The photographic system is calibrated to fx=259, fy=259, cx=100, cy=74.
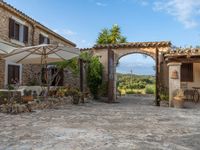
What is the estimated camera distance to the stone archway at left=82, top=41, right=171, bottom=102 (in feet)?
52.7

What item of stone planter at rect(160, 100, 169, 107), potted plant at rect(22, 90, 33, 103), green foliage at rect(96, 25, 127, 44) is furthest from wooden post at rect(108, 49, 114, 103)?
green foliage at rect(96, 25, 127, 44)

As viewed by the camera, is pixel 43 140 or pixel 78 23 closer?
pixel 43 140

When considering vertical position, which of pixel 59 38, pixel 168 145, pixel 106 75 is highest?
pixel 59 38

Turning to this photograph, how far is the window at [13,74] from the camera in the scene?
49.9 ft

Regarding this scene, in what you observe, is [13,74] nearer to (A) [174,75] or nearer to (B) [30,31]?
(B) [30,31]

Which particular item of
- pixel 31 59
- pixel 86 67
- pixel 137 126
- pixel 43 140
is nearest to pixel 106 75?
pixel 86 67

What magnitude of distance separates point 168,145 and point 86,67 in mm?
12478

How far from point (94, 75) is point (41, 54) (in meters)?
5.31

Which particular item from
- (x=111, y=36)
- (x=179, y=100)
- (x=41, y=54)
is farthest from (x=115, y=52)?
(x=111, y=36)

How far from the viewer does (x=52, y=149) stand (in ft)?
16.0

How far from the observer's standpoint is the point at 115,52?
17.0 meters

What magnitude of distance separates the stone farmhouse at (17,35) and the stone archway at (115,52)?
14.0 ft

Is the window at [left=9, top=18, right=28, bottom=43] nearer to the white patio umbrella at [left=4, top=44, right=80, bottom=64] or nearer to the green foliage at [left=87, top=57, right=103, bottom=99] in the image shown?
the white patio umbrella at [left=4, top=44, right=80, bottom=64]

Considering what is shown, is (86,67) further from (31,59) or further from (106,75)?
(31,59)
